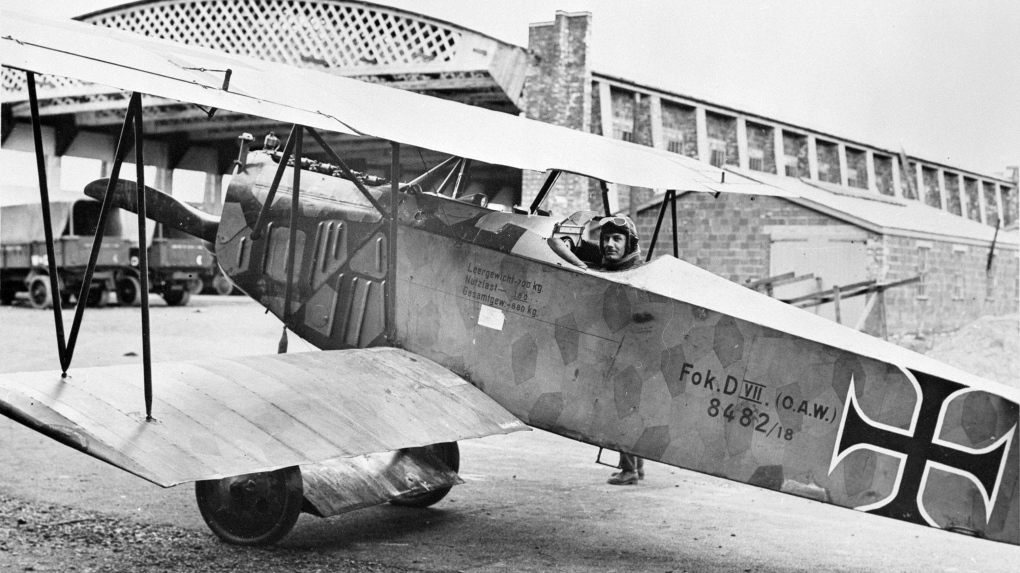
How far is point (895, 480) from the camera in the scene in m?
4.85

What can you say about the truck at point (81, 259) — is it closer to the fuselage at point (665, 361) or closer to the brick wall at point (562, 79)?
the brick wall at point (562, 79)

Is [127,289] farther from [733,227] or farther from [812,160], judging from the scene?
[812,160]

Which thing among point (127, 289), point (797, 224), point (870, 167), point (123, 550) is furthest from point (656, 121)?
point (123, 550)

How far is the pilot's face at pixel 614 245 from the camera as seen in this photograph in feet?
18.6

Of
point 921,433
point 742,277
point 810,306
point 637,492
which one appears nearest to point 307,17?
point 742,277

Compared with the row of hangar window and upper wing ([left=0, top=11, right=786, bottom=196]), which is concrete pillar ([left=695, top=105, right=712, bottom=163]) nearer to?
the row of hangar window

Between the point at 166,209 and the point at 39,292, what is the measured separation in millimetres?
17832

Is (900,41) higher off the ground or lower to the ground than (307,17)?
lower

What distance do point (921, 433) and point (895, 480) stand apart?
0.27 meters

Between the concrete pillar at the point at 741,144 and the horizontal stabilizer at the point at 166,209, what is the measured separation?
17361 mm

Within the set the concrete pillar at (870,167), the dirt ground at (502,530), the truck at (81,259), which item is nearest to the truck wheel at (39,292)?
the truck at (81,259)

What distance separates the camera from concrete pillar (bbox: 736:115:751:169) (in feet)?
74.4

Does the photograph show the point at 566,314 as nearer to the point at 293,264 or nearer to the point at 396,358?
the point at 396,358

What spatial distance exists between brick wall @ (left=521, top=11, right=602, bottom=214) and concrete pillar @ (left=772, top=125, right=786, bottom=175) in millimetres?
9327
